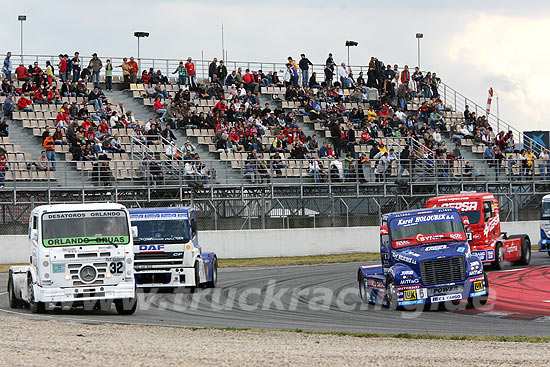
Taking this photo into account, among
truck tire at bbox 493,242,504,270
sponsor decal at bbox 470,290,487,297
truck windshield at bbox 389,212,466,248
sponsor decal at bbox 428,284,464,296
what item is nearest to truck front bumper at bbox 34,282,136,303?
truck windshield at bbox 389,212,466,248

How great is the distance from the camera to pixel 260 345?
14.0m

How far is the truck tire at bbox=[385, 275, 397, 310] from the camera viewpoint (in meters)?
19.5

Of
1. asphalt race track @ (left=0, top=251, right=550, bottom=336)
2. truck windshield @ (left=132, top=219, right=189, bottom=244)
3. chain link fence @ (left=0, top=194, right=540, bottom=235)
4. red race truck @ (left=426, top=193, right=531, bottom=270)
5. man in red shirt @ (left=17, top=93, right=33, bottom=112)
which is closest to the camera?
asphalt race track @ (left=0, top=251, right=550, bottom=336)

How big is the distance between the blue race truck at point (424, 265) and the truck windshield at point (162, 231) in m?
4.61

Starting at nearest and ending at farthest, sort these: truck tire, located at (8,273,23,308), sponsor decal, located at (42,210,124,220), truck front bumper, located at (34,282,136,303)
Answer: truck front bumper, located at (34,282,136,303) < sponsor decal, located at (42,210,124,220) < truck tire, located at (8,273,23,308)

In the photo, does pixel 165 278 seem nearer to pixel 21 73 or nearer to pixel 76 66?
pixel 21 73

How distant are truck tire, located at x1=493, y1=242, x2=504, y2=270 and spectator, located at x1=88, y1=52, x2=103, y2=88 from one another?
2031 cm

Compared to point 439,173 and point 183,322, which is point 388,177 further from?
point 183,322

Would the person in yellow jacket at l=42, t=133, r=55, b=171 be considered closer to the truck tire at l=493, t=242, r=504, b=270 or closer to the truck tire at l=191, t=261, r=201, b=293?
the truck tire at l=191, t=261, r=201, b=293

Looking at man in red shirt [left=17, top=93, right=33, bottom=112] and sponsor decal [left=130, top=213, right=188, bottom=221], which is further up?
man in red shirt [left=17, top=93, right=33, bottom=112]

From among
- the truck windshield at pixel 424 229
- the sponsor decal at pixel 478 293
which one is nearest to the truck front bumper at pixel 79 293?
the truck windshield at pixel 424 229

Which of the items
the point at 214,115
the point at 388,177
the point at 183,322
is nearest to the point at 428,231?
the point at 183,322

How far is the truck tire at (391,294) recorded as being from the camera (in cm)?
1945

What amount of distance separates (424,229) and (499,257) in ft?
28.5
